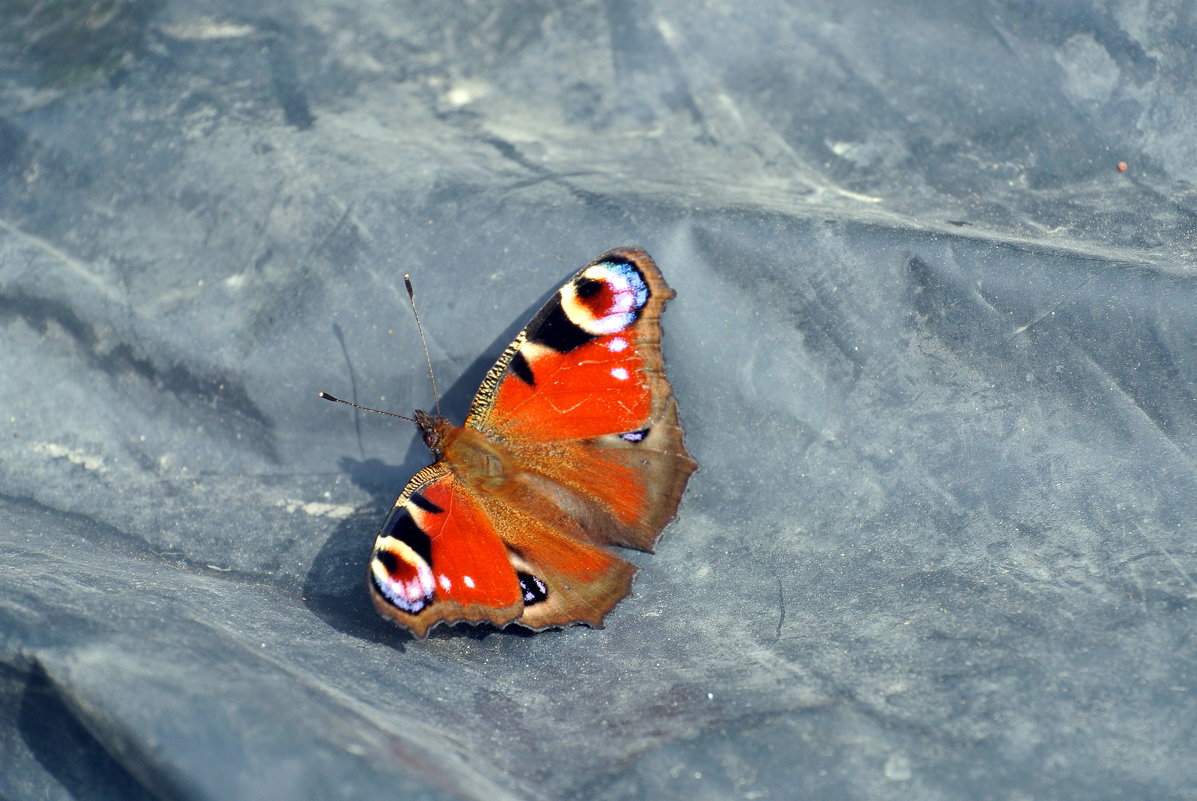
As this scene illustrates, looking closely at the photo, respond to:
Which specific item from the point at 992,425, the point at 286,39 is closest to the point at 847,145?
the point at 992,425

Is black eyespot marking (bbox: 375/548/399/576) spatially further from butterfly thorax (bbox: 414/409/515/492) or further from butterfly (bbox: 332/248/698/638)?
butterfly thorax (bbox: 414/409/515/492)

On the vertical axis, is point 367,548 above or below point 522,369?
below

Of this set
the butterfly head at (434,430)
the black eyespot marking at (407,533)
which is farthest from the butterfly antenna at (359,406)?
the black eyespot marking at (407,533)

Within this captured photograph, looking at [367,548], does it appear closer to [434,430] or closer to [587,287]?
[434,430]

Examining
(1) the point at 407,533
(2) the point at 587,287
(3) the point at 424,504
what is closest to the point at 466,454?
(3) the point at 424,504

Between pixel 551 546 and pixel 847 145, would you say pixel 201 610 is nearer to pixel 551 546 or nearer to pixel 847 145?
pixel 551 546

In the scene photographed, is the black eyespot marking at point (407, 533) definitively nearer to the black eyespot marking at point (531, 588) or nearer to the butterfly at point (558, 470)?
the butterfly at point (558, 470)
